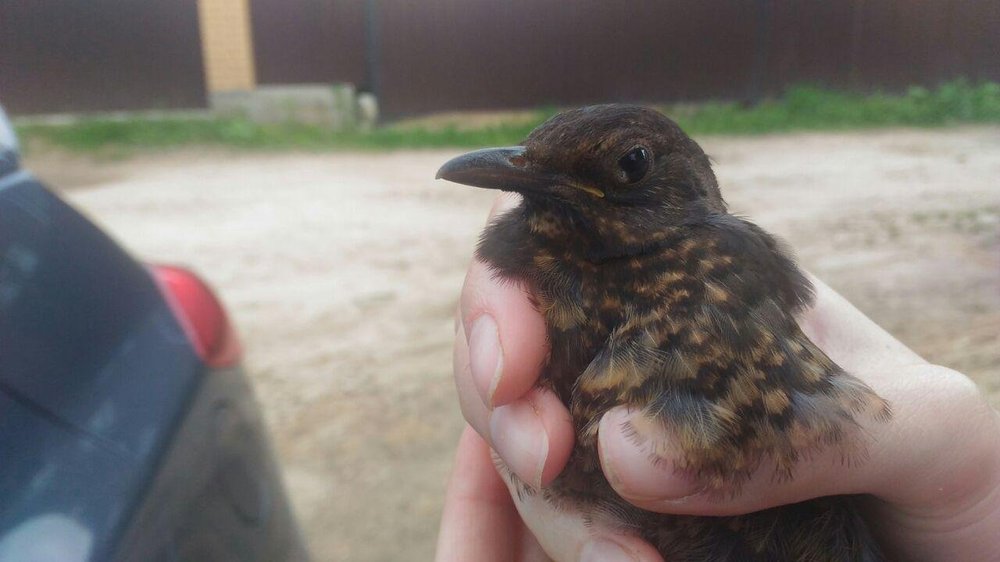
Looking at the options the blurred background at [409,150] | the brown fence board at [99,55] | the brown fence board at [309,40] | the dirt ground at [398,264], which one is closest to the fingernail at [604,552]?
the blurred background at [409,150]

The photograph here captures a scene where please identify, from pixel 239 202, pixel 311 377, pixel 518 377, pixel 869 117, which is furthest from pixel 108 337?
pixel 869 117

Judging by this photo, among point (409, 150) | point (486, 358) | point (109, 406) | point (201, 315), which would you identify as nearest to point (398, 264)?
point (201, 315)

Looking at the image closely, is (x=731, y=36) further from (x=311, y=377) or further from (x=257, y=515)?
(x=257, y=515)

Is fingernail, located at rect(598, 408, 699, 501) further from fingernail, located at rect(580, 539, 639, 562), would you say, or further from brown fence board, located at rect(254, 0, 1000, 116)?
brown fence board, located at rect(254, 0, 1000, 116)

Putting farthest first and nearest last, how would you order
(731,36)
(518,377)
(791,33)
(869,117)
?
(731,36), (791,33), (869,117), (518,377)

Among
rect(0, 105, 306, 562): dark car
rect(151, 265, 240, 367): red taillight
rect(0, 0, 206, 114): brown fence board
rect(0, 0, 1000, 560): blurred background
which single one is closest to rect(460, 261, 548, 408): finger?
rect(0, 105, 306, 562): dark car

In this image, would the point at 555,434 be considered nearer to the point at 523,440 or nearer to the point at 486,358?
the point at 523,440
